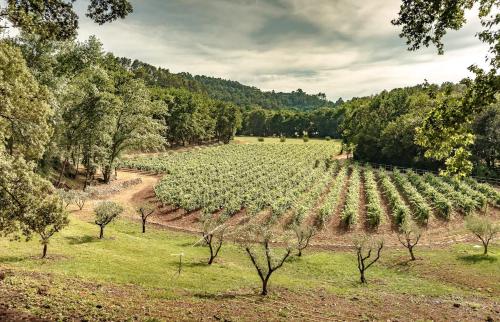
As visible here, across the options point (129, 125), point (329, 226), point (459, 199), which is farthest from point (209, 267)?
point (129, 125)

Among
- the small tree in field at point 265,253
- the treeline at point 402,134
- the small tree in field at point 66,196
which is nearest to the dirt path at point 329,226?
the small tree in field at point 66,196

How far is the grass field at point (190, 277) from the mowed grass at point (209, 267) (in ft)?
0.21

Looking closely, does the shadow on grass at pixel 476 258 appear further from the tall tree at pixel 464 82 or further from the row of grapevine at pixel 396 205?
the tall tree at pixel 464 82

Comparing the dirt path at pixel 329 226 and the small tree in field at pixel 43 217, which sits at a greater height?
the small tree in field at pixel 43 217

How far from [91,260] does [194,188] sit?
27.6 m

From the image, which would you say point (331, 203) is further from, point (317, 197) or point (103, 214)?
point (103, 214)

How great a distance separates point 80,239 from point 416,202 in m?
37.2

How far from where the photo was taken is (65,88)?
40.4m

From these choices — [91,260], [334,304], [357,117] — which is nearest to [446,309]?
[334,304]

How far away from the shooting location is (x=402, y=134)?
260 feet

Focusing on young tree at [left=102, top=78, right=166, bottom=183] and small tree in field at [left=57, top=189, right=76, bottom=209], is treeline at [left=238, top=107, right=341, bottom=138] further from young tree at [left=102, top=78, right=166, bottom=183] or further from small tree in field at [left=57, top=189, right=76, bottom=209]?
small tree in field at [left=57, top=189, right=76, bottom=209]

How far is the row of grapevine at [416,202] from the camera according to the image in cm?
4041

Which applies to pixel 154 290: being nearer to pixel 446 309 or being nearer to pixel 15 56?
pixel 446 309

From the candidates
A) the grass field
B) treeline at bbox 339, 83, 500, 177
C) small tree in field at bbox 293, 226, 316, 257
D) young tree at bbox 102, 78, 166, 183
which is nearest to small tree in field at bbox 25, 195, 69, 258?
the grass field
